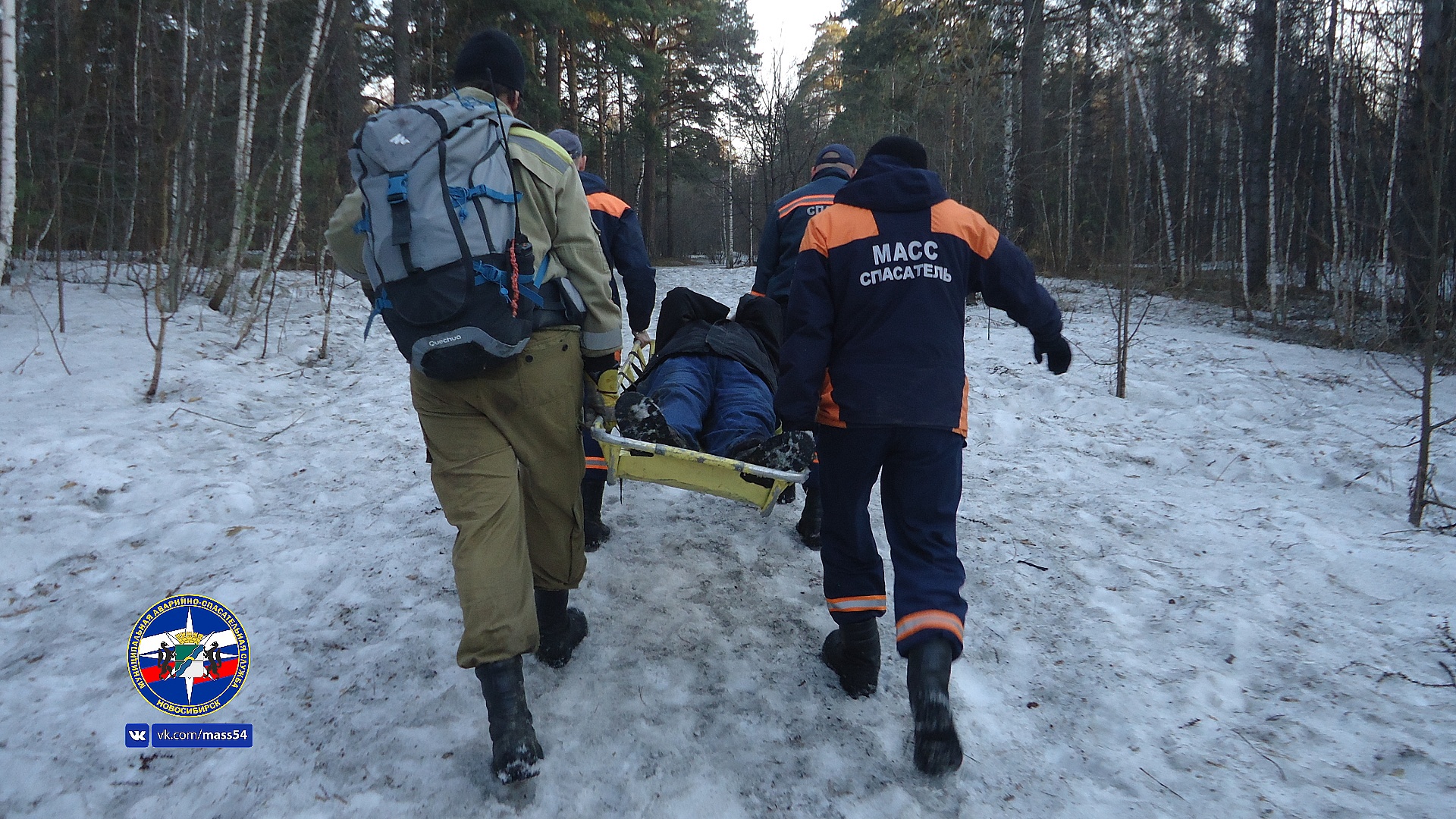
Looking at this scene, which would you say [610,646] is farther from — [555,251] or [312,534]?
[312,534]

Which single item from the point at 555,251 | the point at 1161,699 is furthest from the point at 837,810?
the point at 555,251

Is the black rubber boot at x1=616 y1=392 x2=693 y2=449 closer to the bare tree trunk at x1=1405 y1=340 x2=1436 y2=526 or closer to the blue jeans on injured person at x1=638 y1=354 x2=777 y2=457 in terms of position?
the blue jeans on injured person at x1=638 y1=354 x2=777 y2=457

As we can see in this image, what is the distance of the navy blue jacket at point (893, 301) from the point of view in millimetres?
2297

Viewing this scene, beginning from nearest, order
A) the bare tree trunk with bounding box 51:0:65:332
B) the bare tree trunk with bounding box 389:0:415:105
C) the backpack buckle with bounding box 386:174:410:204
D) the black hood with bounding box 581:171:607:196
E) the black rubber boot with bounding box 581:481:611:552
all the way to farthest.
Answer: the backpack buckle with bounding box 386:174:410:204 < the black rubber boot with bounding box 581:481:611:552 < the black hood with bounding box 581:171:607:196 < the bare tree trunk with bounding box 51:0:65:332 < the bare tree trunk with bounding box 389:0:415:105

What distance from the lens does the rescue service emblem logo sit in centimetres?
240

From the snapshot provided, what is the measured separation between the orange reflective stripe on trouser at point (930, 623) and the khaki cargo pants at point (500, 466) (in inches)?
43.2

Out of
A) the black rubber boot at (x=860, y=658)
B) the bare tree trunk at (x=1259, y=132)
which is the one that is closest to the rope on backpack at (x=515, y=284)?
the black rubber boot at (x=860, y=658)

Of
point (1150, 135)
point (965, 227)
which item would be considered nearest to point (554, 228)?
point (965, 227)

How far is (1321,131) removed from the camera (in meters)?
9.52

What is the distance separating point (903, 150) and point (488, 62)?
4.49ft

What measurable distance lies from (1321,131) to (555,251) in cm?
1140

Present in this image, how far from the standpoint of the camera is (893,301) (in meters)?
2.31

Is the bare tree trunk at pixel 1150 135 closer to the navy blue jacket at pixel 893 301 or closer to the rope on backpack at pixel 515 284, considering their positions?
the navy blue jacket at pixel 893 301

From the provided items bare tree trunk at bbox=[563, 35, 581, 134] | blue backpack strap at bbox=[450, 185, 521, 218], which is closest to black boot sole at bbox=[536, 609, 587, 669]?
blue backpack strap at bbox=[450, 185, 521, 218]
